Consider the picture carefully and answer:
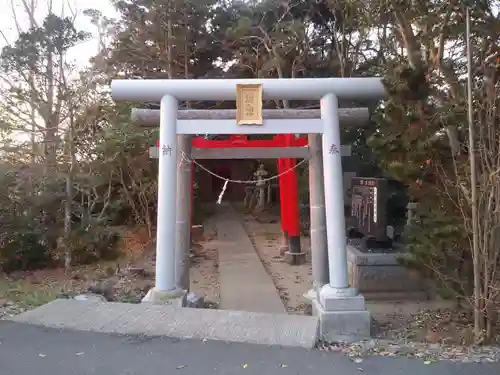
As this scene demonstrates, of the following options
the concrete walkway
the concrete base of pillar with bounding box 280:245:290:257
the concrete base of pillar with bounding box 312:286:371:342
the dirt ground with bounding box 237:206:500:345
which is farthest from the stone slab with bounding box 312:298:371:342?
the concrete base of pillar with bounding box 280:245:290:257

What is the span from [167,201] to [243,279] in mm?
4272

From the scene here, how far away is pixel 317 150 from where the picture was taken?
297 inches

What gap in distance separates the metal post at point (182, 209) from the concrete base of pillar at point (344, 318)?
2.39 meters

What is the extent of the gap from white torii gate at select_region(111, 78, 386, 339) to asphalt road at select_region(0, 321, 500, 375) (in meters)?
1.44

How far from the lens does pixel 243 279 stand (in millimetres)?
9922

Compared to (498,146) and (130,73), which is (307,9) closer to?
(130,73)

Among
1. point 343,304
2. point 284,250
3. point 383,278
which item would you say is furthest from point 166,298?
point 284,250

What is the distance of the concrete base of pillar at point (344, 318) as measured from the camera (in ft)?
18.2

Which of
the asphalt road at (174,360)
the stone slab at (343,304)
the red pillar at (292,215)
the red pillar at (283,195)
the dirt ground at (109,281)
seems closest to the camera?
the asphalt road at (174,360)

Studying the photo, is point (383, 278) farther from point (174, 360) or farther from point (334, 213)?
point (174, 360)

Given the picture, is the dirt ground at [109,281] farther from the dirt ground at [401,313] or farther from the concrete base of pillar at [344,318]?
the concrete base of pillar at [344,318]

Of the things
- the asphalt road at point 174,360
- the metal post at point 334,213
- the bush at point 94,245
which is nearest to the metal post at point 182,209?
the metal post at point 334,213

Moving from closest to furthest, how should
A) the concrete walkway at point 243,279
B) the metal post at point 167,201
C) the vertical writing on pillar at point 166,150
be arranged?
1. the metal post at point 167,201
2. the vertical writing on pillar at point 166,150
3. the concrete walkway at point 243,279

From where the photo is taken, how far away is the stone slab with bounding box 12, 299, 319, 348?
4652 millimetres
